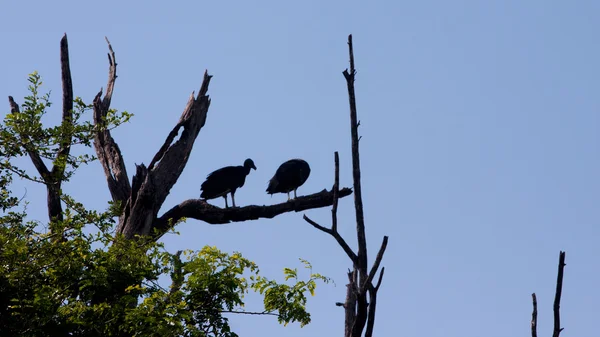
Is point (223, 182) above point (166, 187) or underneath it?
above

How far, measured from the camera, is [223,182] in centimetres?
1631

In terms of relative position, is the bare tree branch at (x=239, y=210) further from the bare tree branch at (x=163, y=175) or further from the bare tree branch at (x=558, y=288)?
the bare tree branch at (x=558, y=288)

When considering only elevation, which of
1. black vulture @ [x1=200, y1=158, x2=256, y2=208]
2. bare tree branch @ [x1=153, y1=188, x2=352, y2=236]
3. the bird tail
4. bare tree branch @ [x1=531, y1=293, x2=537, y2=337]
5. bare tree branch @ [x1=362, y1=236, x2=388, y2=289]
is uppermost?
the bird tail

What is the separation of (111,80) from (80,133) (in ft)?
18.2

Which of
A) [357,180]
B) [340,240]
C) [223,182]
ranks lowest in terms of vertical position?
[340,240]

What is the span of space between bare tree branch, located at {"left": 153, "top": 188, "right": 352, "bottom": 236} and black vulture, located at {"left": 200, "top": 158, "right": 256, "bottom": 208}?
1.59 metres

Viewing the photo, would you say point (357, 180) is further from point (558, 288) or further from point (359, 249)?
point (558, 288)

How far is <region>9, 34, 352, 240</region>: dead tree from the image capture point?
44.2 ft

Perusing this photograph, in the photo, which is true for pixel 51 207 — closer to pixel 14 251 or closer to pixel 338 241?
pixel 14 251

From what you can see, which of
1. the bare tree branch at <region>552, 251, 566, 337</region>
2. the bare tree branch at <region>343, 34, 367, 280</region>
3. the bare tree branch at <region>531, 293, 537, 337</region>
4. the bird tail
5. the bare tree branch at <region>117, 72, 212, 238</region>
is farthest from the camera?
the bird tail

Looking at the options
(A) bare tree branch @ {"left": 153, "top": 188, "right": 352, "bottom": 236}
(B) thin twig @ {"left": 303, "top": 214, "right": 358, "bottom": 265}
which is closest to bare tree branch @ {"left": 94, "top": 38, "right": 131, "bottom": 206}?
(A) bare tree branch @ {"left": 153, "top": 188, "right": 352, "bottom": 236}

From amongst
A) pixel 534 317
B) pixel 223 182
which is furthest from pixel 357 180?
pixel 223 182

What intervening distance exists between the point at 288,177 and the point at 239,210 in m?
2.92

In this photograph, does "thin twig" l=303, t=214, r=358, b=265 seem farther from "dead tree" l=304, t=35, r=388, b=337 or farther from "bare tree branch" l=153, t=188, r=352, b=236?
"bare tree branch" l=153, t=188, r=352, b=236
